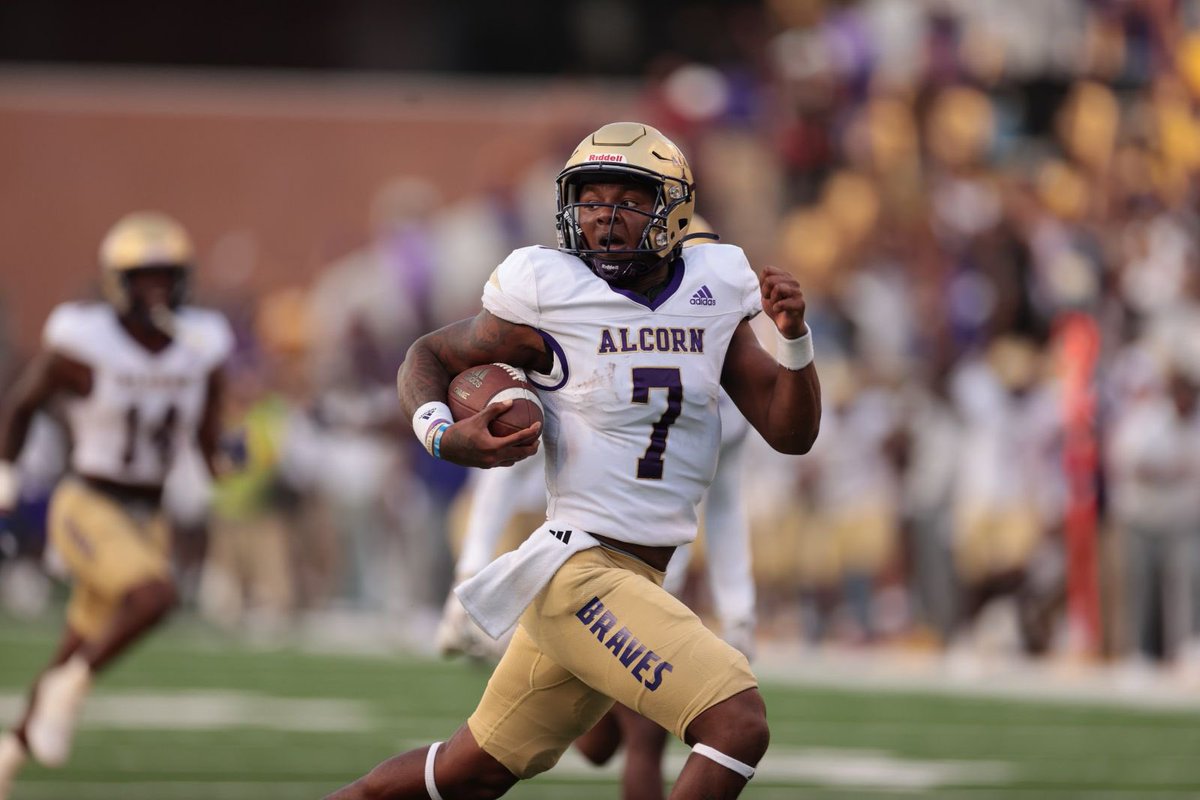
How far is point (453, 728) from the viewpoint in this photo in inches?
383

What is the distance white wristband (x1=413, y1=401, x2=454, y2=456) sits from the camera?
4.96m

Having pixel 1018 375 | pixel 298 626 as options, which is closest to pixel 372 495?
pixel 298 626

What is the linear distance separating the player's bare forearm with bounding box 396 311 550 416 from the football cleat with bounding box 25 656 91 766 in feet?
9.77

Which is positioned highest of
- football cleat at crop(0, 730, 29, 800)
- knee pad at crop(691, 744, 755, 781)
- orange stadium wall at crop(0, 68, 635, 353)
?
orange stadium wall at crop(0, 68, 635, 353)

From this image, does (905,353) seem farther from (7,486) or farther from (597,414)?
(597,414)

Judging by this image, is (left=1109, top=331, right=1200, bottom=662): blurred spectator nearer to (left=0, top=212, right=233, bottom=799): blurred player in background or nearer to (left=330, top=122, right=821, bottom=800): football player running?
(left=0, top=212, right=233, bottom=799): blurred player in background

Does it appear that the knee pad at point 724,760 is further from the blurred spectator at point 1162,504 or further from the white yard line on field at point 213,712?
the blurred spectator at point 1162,504

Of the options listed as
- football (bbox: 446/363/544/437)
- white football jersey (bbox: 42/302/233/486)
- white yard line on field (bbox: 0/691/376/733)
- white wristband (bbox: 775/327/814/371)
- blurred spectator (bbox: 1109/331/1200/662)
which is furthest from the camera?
blurred spectator (bbox: 1109/331/1200/662)

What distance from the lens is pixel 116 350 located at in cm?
840

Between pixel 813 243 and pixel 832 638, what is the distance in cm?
289

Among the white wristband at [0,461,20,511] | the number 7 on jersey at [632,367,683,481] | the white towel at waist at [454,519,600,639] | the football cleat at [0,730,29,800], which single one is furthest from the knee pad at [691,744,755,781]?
the white wristband at [0,461,20,511]

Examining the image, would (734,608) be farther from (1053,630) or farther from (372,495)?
(372,495)

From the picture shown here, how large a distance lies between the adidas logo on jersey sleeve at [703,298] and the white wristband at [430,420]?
62cm

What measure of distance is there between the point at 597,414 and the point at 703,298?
0.37m
